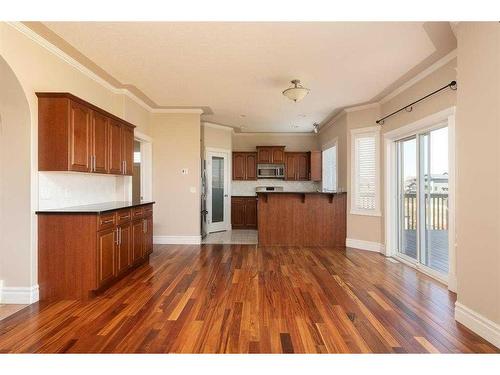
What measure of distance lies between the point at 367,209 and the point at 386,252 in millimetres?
882

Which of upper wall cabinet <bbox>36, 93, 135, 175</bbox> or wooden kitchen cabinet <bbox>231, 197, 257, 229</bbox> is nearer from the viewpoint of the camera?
upper wall cabinet <bbox>36, 93, 135, 175</bbox>

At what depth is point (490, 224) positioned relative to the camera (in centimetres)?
224

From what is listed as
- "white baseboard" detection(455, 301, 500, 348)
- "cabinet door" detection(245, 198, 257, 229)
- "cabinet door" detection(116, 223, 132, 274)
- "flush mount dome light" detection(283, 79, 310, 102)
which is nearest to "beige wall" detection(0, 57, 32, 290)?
"cabinet door" detection(116, 223, 132, 274)

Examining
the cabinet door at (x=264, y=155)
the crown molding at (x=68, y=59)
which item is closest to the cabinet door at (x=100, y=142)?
the crown molding at (x=68, y=59)

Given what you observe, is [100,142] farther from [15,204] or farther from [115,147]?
[15,204]

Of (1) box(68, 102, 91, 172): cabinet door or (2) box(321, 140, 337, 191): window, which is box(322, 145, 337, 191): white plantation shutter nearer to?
(2) box(321, 140, 337, 191): window

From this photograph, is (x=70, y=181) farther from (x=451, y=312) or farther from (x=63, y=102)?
(x=451, y=312)

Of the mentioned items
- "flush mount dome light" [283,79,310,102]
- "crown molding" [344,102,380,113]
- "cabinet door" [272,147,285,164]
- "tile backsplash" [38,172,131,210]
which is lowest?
"tile backsplash" [38,172,131,210]

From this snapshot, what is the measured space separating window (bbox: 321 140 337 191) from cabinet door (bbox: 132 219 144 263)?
467 cm

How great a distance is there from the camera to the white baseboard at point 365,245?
5268 millimetres

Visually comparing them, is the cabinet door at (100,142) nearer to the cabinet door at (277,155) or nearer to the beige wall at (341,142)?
the beige wall at (341,142)

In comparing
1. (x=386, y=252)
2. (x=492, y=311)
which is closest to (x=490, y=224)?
(x=492, y=311)

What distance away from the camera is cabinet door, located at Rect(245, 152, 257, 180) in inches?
337
